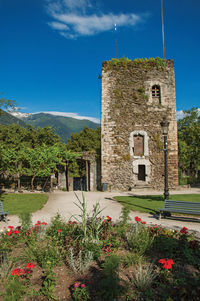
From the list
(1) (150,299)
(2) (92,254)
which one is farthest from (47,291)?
(1) (150,299)

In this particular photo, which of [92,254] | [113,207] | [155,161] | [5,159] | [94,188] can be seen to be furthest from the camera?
[94,188]

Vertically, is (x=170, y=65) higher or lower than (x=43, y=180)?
higher

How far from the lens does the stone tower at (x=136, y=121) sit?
1520 cm

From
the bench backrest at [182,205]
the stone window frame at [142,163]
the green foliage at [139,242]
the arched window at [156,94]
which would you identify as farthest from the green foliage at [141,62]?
the green foliage at [139,242]

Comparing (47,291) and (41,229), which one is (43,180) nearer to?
(41,229)

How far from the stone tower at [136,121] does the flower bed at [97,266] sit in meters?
10.3

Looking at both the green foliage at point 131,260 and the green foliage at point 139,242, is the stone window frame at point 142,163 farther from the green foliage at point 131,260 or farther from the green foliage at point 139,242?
the green foliage at point 131,260

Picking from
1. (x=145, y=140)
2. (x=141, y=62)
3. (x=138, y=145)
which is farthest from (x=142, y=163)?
(x=141, y=62)

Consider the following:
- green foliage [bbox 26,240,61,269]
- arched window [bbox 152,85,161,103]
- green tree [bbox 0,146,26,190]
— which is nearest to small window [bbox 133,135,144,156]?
arched window [bbox 152,85,161,103]

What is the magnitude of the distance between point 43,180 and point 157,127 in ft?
31.8

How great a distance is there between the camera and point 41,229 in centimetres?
474

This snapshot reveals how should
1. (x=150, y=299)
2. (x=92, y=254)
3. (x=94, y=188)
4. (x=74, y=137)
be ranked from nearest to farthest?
(x=150, y=299) < (x=92, y=254) < (x=94, y=188) < (x=74, y=137)

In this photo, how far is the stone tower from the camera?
15.2 metres

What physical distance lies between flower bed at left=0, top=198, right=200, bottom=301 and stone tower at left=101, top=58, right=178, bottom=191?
10311 mm
